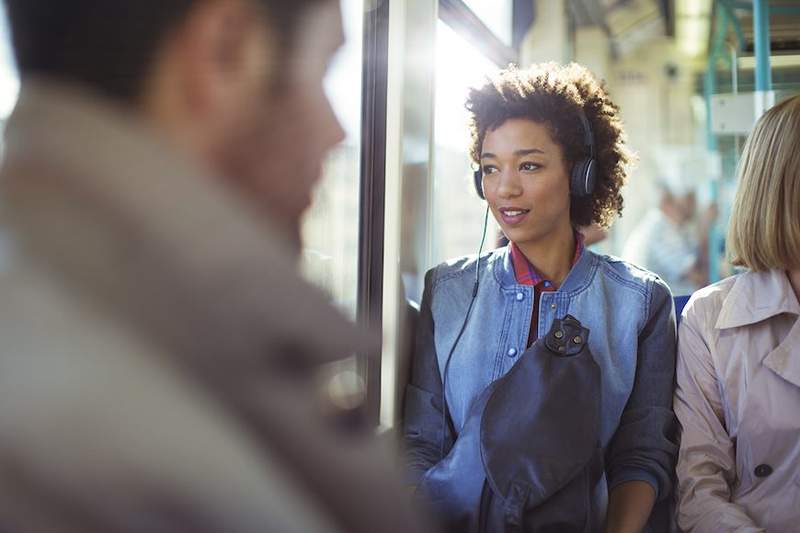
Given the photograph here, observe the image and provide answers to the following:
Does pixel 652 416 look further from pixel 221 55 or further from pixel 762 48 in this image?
pixel 762 48

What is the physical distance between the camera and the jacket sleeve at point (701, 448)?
1.66 metres

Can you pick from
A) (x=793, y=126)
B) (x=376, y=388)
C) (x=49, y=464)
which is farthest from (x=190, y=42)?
(x=793, y=126)

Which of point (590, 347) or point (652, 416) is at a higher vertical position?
point (590, 347)

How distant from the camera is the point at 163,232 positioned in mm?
300

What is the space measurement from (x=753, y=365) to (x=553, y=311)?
443 mm

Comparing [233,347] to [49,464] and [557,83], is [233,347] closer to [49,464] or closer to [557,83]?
[49,464]

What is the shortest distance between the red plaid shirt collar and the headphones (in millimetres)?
151

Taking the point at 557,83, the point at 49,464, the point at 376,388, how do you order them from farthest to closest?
the point at 557,83
the point at 376,388
the point at 49,464

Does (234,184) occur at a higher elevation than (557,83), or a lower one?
lower

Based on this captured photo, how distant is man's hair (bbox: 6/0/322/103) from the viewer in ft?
1.08

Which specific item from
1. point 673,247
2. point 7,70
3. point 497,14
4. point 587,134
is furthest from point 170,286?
point 673,247

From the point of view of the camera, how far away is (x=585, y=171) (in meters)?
1.97

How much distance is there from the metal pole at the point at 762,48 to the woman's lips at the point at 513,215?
2.20 meters

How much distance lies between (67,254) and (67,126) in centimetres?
5
